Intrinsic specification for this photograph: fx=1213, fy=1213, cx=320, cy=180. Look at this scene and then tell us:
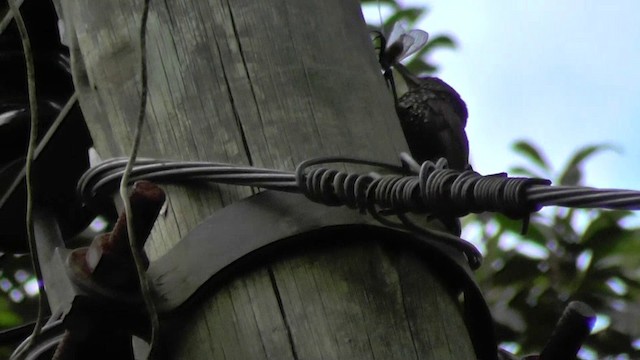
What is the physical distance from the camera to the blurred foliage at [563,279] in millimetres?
4574

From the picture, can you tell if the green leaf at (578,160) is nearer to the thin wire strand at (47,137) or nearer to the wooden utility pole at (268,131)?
the thin wire strand at (47,137)

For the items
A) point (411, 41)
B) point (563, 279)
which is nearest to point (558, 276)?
point (563, 279)

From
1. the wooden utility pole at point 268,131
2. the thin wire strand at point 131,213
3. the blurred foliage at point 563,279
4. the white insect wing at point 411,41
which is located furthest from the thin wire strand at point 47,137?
the blurred foliage at point 563,279

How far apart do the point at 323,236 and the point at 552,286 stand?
10.1 feet

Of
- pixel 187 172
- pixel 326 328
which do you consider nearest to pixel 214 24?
pixel 187 172

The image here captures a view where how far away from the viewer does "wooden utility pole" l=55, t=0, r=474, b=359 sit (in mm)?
1835

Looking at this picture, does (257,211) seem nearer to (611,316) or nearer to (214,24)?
(214,24)

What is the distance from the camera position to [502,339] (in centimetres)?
454

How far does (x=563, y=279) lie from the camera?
4816 millimetres

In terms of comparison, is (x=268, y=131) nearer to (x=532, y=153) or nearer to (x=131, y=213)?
(x=131, y=213)

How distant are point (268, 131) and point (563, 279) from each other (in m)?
3.08

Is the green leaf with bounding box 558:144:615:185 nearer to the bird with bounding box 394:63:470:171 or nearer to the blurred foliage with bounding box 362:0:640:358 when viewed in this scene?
the blurred foliage with bounding box 362:0:640:358

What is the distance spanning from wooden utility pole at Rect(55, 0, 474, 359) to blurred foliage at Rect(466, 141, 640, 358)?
103 inches

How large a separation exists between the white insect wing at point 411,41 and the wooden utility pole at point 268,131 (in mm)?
366
